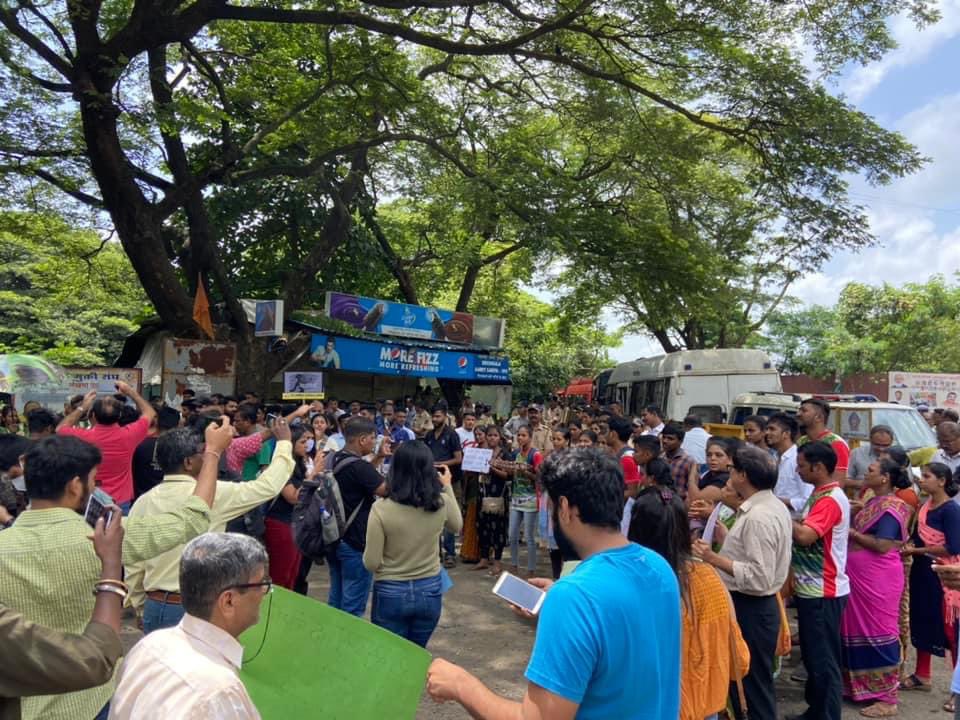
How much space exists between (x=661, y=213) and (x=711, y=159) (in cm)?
477

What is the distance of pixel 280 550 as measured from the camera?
19.4 feet

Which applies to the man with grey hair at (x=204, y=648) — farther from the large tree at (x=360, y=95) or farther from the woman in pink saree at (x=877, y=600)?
the large tree at (x=360, y=95)

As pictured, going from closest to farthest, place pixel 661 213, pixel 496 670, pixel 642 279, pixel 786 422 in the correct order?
pixel 496 670
pixel 786 422
pixel 642 279
pixel 661 213

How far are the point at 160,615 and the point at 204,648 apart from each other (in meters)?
1.98

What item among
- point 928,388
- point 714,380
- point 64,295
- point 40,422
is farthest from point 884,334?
point 40,422

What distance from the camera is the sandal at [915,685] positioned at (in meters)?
5.74

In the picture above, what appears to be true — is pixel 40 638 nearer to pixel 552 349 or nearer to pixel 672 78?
pixel 672 78

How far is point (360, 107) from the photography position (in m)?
14.1

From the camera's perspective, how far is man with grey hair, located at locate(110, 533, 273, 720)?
1.80 m

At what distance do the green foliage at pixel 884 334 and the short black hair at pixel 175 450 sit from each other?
32368 millimetres

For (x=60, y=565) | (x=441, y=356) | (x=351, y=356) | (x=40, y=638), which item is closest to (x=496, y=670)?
(x=60, y=565)

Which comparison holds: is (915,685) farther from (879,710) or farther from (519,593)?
(519,593)

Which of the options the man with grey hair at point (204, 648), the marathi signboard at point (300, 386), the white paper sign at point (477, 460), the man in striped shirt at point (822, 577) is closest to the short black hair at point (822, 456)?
the man in striped shirt at point (822, 577)

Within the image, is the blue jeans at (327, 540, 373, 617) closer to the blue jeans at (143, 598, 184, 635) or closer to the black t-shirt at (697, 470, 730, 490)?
the blue jeans at (143, 598, 184, 635)
